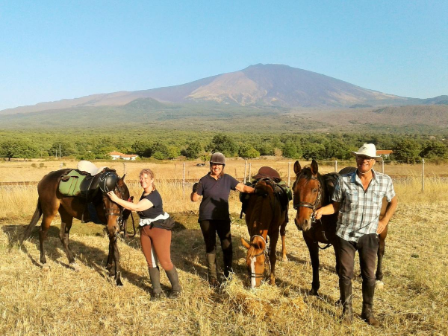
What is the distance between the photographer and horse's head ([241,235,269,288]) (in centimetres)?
468

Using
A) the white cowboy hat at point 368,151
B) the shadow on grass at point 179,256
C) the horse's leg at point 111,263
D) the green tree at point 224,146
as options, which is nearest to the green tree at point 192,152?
the green tree at point 224,146

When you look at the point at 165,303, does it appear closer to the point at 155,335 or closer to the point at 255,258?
the point at 155,335

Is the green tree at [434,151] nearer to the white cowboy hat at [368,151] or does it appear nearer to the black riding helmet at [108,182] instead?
the white cowboy hat at [368,151]

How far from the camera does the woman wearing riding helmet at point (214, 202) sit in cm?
555

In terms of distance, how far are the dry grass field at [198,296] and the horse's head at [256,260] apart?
0.59 ft

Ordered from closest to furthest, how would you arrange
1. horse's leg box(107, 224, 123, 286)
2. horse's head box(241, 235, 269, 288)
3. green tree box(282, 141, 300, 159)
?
horse's head box(241, 235, 269, 288)
horse's leg box(107, 224, 123, 286)
green tree box(282, 141, 300, 159)

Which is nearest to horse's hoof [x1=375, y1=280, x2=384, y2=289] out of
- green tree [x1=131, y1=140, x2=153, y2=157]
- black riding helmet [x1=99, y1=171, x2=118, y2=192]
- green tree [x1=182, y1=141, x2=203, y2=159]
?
black riding helmet [x1=99, y1=171, x2=118, y2=192]

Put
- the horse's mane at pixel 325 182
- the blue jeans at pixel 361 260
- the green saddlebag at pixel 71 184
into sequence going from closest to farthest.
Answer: the blue jeans at pixel 361 260 < the horse's mane at pixel 325 182 < the green saddlebag at pixel 71 184

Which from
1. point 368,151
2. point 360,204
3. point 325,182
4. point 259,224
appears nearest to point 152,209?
point 259,224

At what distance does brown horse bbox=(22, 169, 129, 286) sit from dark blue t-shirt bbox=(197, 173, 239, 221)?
48.8 inches

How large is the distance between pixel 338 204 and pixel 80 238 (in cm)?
625

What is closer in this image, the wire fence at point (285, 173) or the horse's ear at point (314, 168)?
the horse's ear at point (314, 168)

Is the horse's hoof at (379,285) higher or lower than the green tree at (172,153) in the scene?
higher

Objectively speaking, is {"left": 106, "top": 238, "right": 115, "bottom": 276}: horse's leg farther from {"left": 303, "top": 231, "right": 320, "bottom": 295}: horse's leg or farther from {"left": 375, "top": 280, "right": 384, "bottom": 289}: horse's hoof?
{"left": 375, "top": 280, "right": 384, "bottom": 289}: horse's hoof
